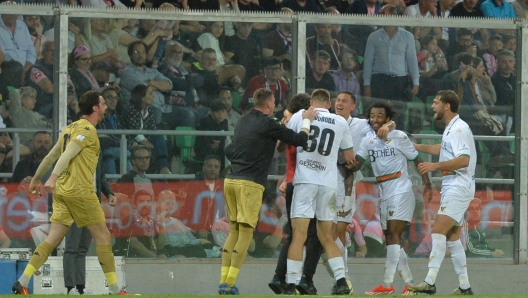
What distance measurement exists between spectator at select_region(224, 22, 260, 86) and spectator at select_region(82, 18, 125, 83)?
1307mm

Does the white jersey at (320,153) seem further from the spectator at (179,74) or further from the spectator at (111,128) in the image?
the spectator at (111,128)

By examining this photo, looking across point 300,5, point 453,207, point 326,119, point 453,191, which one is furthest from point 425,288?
point 300,5

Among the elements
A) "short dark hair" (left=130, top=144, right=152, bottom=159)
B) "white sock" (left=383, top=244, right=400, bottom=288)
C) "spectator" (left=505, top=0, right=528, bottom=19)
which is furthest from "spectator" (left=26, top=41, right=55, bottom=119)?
"spectator" (left=505, top=0, right=528, bottom=19)

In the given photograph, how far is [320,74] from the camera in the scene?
13.0 meters

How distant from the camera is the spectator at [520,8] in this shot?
1727 cm

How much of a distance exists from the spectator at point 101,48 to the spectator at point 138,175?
0.86m

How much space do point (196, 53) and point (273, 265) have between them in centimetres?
257

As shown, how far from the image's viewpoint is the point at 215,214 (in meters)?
12.8

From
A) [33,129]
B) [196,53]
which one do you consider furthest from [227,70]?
[33,129]

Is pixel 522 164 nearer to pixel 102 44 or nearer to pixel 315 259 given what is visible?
pixel 315 259

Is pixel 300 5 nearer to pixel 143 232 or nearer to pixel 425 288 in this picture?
pixel 143 232

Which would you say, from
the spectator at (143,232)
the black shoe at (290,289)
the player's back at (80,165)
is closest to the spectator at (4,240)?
the spectator at (143,232)

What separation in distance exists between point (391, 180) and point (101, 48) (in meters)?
3.56

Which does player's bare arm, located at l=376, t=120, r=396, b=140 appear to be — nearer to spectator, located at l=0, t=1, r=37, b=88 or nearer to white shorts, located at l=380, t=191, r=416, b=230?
white shorts, located at l=380, t=191, r=416, b=230
